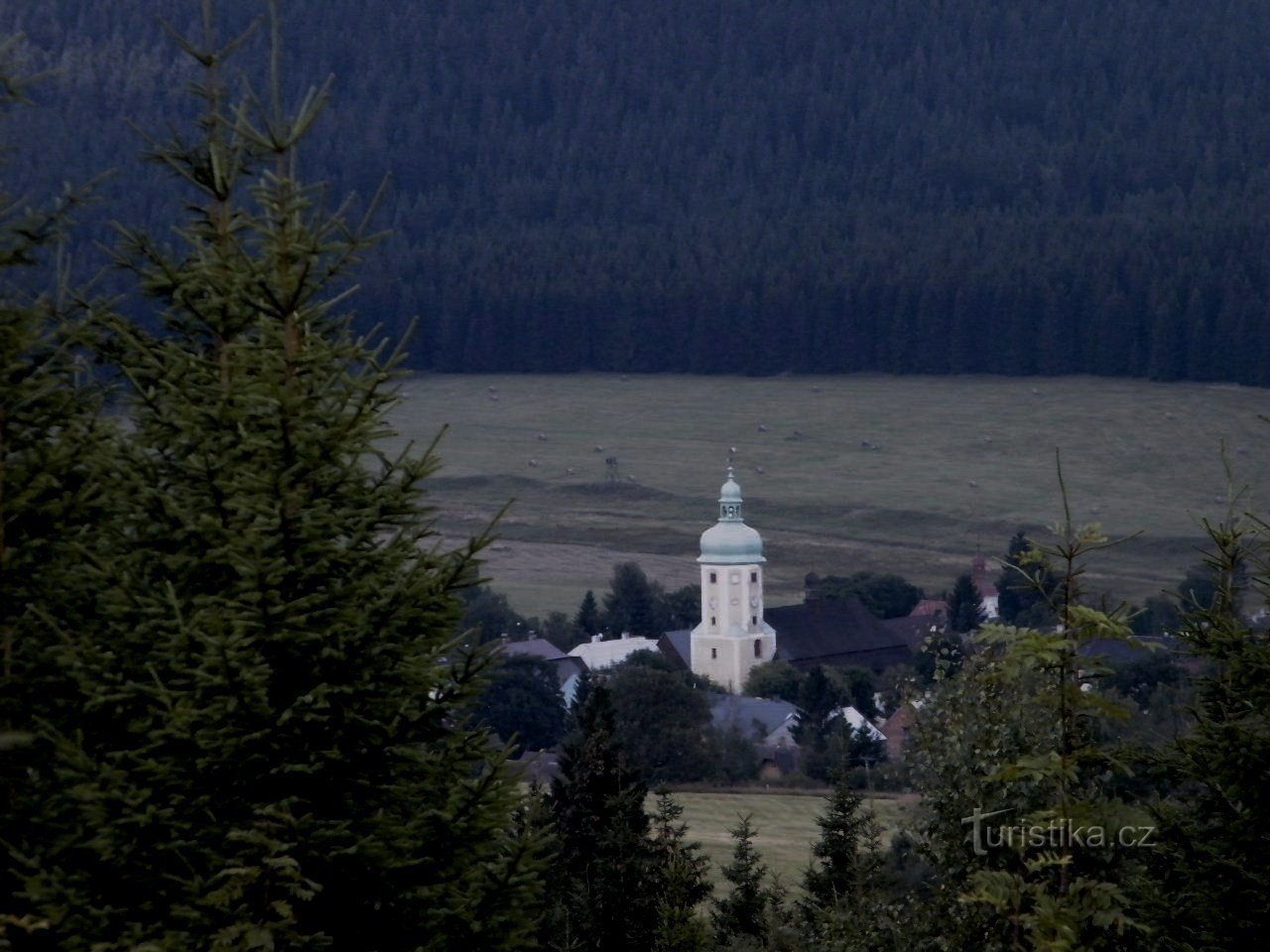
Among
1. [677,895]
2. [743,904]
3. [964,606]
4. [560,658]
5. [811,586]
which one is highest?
[811,586]

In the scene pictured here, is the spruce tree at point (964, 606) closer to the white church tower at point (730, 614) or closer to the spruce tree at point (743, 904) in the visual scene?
the white church tower at point (730, 614)

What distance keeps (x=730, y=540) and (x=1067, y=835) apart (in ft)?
432

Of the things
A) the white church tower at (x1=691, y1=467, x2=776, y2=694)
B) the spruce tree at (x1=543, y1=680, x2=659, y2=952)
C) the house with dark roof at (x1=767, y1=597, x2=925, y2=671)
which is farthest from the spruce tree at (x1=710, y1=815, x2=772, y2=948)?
the house with dark roof at (x1=767, y1=597, x2=925, y2=671)

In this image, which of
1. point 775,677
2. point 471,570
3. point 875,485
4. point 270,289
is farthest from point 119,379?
point 875,485

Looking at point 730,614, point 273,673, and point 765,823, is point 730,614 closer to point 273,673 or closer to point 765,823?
point 765,823

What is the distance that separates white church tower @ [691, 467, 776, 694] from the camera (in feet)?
433

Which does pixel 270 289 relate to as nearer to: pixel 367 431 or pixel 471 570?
pixel 367 431

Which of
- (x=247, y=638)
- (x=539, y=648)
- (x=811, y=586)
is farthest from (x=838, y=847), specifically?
(x=811, y=586)

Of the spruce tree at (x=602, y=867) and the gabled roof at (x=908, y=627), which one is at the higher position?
the gabled roof at (x=908, y=627)

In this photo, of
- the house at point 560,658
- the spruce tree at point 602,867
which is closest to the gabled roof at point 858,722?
the house at point 560,658

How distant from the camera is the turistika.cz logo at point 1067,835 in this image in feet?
32.8

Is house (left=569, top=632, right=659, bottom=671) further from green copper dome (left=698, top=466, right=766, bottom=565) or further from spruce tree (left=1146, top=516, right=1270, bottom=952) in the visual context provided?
spruce tree (left=1146, top=516, right=1270, bottom=952)

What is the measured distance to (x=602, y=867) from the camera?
89.5 feet

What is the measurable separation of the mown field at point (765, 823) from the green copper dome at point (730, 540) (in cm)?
6374
